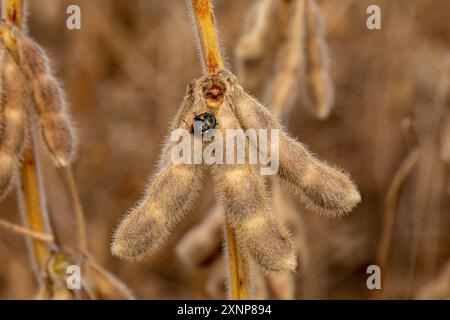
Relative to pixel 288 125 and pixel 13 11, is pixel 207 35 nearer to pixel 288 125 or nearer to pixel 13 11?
pixel 13 11

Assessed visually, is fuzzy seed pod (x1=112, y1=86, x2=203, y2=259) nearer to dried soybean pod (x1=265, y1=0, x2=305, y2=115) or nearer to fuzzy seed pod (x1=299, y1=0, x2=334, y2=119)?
dried soybean pod (x1=265, y1=0, x2=305, y2=115)

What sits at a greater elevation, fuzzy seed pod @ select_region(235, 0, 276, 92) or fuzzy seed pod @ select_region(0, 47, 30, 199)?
fuzzy seed pod @ select_region(235, 0, 276, 92)

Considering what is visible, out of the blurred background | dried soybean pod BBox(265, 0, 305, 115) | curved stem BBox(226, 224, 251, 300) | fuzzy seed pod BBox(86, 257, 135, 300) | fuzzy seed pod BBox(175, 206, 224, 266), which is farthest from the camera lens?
the blurred background

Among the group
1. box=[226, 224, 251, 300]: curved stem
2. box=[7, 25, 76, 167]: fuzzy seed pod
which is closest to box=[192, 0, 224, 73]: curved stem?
box=[226, 224, 251, 300]: curved stem

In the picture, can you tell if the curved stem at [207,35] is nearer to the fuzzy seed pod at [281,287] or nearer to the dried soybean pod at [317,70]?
the fuzzy seed pod at [281,287]
